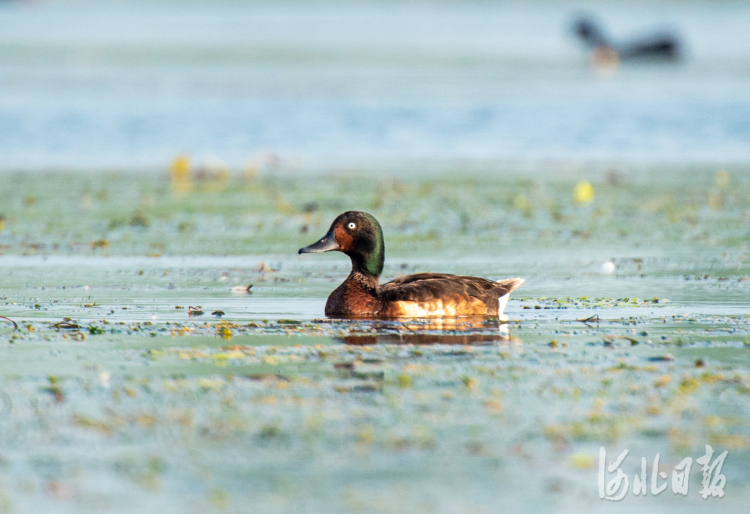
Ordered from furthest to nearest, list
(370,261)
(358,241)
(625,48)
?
(625,48)
(358,241)
(370,261)

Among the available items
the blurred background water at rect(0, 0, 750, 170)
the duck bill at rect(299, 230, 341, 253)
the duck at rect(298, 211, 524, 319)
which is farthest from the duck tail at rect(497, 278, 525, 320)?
the blurred background water at rect(0, 0, 750, 170)

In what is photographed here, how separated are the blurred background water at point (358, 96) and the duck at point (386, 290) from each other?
15.1 m

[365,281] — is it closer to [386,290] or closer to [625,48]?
[386,290]

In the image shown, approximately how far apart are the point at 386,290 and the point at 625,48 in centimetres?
4527

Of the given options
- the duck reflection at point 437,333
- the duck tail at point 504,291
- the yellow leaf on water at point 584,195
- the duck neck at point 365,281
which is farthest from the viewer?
the yellow leaf on water at point 584,195

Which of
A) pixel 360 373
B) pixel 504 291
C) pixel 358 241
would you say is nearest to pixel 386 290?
pixel 358 241

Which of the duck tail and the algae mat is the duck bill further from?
the duck tail

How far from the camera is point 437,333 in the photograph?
9.96 m

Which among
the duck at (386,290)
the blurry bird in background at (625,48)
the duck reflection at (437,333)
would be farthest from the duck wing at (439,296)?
the blurry bird in background at (625,48)

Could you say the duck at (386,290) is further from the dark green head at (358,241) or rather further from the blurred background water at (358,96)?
the blurred background water at (358,96)

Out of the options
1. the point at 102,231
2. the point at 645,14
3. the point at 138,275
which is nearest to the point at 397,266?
the point at 138,275

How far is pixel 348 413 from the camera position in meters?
7.38

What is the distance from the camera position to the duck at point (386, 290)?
417 inches

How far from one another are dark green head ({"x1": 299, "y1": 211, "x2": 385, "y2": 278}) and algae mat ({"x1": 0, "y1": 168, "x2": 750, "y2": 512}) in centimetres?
70
